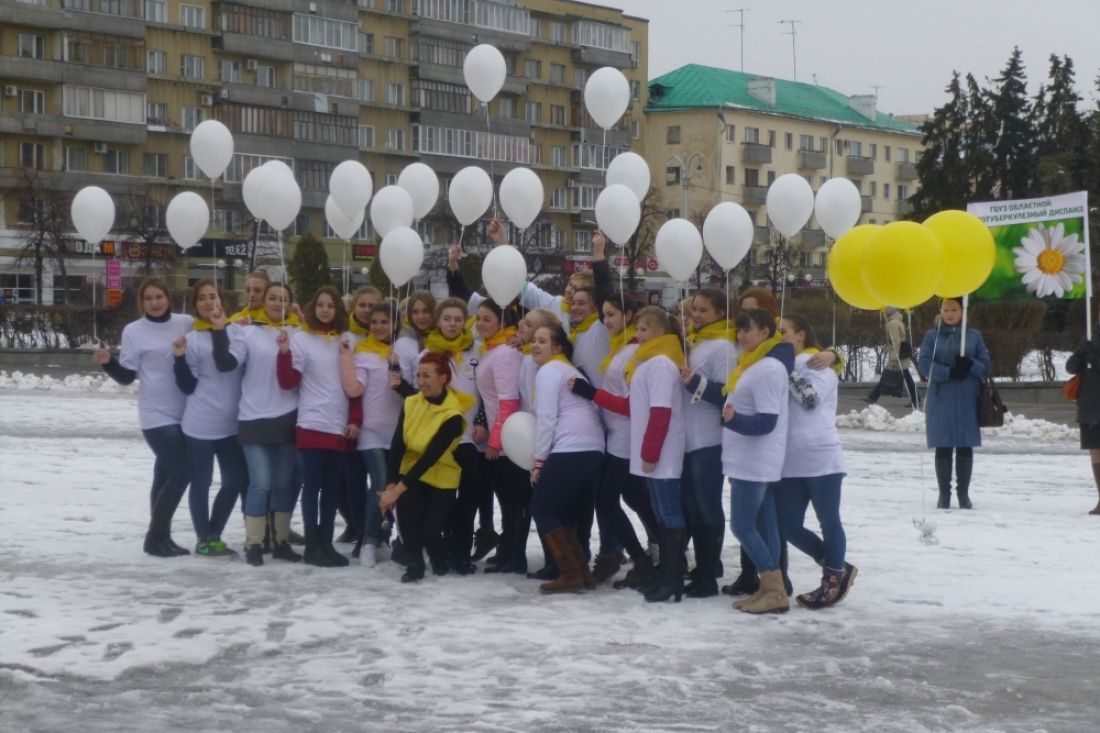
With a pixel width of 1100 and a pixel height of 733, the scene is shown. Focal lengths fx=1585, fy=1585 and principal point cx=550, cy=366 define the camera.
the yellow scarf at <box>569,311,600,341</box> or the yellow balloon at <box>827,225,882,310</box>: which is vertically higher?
the yellow balloon at <box>827,225,882,310</box>

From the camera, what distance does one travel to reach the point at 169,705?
6.48 metres

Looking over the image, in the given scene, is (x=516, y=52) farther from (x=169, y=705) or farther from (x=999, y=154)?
(x=169, y=705)

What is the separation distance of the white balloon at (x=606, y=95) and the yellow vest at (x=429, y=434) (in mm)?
2880

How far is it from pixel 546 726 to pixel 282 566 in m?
→ 3.92

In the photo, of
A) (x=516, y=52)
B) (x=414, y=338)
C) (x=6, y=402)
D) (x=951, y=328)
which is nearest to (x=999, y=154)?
(x=516, y=52)

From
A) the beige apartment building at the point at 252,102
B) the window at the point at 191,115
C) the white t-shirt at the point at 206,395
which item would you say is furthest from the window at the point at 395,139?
the white t-shirt at the point at 206,395

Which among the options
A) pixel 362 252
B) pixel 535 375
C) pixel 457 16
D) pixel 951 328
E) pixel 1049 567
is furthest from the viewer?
pixel 457 16

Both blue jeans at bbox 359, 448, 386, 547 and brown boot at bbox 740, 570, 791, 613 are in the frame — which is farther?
blue jeans at bbox 359, 448, 386, 547

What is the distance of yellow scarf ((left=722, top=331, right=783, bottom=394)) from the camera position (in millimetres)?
8344

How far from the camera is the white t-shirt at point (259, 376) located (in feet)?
32.0

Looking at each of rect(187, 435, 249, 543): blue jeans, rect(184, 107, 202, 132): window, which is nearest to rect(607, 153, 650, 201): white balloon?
rect(187, 435, 249, 543): blue jeans

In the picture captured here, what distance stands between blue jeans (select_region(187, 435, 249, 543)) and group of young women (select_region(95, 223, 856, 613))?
0.01 metres

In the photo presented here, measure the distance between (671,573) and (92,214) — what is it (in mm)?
5577

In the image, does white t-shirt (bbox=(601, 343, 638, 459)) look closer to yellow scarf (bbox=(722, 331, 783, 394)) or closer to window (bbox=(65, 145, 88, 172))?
yellow scarf (bbox=(722, 331, 783, 394))
